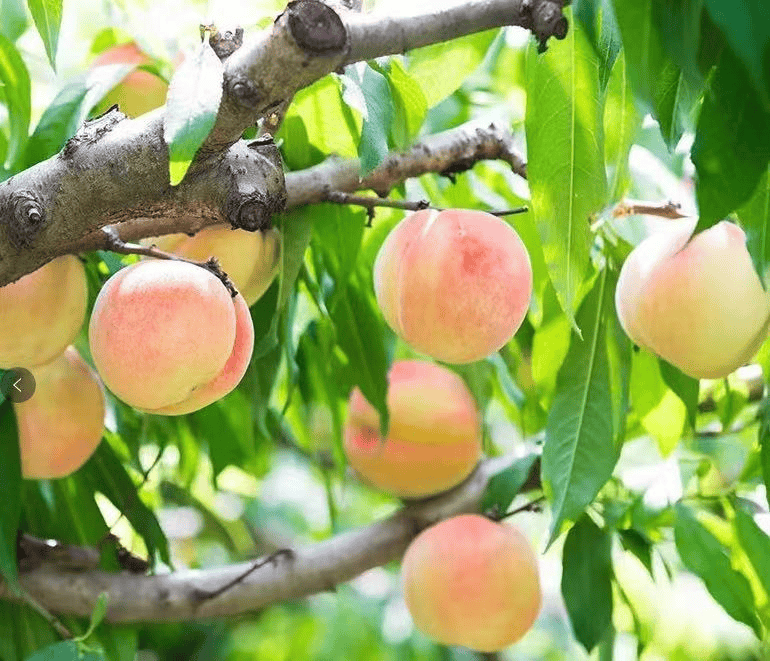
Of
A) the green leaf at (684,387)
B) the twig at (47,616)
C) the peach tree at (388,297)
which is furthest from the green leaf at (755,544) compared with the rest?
the twig at (47,616)

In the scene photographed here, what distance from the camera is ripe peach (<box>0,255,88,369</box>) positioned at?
0.84 metres

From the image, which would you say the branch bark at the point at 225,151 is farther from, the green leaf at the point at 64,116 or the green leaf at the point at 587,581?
the green leaf at the point at 587,581

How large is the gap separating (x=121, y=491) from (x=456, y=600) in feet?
1.32

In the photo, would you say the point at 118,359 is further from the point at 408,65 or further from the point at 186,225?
the point at 408,65

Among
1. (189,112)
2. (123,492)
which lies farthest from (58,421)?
(189,112)

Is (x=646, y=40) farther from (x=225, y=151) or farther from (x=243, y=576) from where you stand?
(x=243, y=576)

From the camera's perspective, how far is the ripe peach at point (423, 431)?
4.64ft

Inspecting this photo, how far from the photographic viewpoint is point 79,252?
883 millimetres

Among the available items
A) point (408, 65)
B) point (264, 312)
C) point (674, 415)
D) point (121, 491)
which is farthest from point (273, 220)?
point (674, 415)

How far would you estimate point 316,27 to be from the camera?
2.11 ft

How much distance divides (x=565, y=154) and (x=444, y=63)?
13cm

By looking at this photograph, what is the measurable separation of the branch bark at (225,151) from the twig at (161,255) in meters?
0.02

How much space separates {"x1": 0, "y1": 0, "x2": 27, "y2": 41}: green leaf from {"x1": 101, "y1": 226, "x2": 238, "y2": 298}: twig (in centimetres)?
34

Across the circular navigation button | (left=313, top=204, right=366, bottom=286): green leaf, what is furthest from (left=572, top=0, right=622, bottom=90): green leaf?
the circular navigation button
